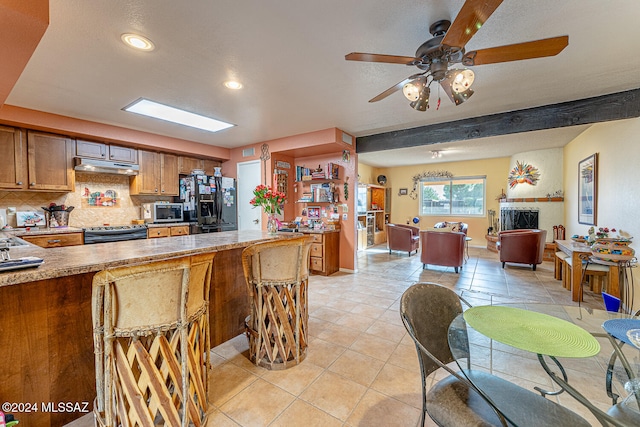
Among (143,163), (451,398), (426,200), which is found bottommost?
(451,398)

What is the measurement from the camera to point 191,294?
4.56ft

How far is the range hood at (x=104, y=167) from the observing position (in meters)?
3.73

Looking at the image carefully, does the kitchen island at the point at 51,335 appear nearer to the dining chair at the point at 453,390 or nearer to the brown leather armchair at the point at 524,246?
the dining chair at the point at 453,390

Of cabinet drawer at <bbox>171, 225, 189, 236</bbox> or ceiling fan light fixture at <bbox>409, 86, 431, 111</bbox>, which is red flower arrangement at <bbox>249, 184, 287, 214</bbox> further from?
cabinet drawer at <bbox>171, 225, 189, 236</bbox>

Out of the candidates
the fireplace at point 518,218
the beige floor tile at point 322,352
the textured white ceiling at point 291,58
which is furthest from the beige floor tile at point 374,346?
the fireplace at point 518,218

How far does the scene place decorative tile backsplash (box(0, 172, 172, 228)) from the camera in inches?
142

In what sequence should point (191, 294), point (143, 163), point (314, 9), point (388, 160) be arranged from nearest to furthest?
1. point (191, 294)
2. point (314, 9)
3. point (143, 163)
4. point (388, 160)

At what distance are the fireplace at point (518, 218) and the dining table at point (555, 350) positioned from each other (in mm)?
5380

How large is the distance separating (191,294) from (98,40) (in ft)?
6.77

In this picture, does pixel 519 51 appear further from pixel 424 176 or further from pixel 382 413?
pixel 424 176

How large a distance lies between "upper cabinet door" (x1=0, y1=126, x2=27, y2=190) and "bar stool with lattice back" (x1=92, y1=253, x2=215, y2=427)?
3683 mm

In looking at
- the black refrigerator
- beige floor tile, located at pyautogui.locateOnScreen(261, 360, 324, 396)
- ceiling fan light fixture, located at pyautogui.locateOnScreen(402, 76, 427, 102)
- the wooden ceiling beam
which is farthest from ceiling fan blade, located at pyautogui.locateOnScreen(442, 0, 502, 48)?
the black refrigerator

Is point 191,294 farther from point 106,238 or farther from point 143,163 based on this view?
point 143,163

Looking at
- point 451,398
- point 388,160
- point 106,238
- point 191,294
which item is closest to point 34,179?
point 106,238
